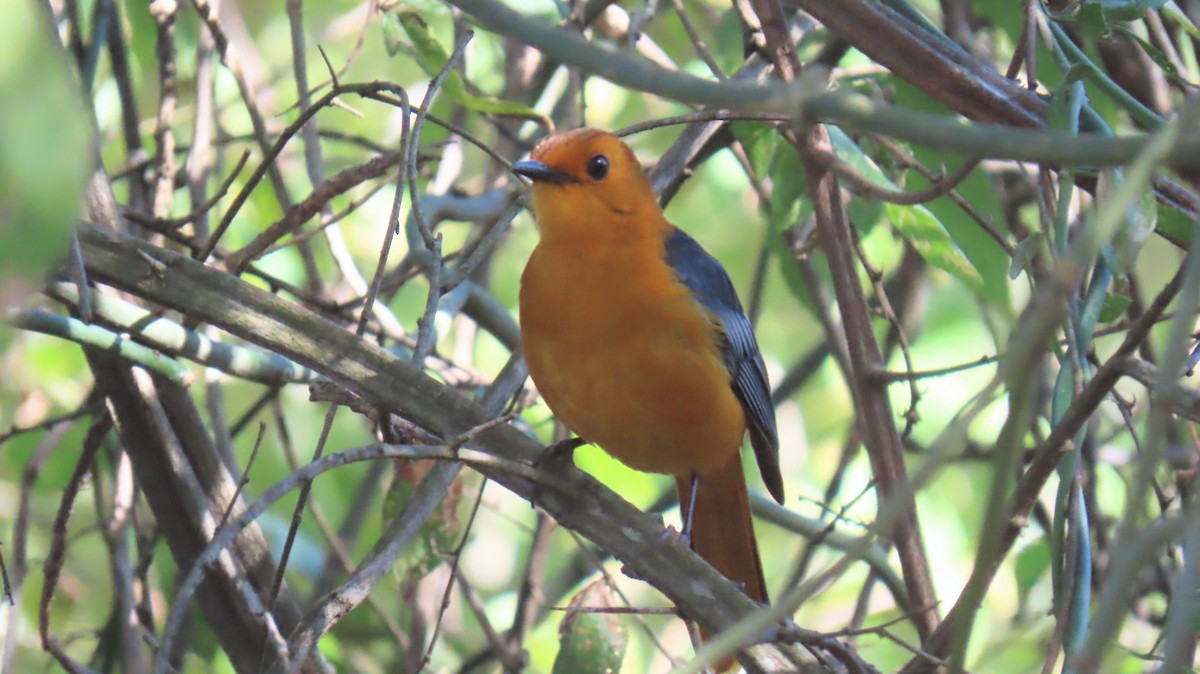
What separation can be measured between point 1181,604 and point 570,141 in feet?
8.58

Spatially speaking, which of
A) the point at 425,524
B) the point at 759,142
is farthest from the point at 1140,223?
the point at 425,524

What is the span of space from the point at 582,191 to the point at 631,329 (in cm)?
56

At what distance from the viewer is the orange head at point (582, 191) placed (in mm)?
3604

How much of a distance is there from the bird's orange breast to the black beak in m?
0.20

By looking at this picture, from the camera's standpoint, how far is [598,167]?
3693mm

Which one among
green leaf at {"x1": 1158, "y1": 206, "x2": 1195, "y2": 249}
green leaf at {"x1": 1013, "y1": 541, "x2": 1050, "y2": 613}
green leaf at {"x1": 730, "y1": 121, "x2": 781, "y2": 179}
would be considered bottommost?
green leaf at {"x1": 1013, "y1": 541, "x2": 1050, "y2": 613}

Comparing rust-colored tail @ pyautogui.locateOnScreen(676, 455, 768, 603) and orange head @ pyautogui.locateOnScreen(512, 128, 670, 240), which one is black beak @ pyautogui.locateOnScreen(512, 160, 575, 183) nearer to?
orange head @ pyautogui.locateOnScreen(512, 128, 670, 240)

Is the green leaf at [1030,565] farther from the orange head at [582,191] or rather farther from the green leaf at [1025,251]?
the green leaf at [1025,251]

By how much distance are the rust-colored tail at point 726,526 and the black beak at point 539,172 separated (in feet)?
3.51

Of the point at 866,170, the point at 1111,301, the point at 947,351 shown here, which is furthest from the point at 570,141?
the point at 947,351

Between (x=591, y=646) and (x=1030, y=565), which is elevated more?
(x=1030, y=565)

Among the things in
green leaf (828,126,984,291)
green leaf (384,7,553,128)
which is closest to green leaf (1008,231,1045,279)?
green leaf (828,126,984,291)

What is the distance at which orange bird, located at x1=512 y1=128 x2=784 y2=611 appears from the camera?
330 cm

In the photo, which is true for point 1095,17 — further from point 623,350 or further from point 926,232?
point 623,350
